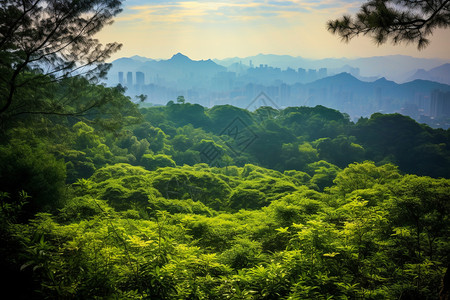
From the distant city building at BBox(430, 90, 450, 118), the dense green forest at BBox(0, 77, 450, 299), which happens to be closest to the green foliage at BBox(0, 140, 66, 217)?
the dense green forest at BBox(0, 77, 450, 299)

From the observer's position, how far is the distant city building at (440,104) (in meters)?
87.4

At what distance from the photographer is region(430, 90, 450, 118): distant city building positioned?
8738 cm

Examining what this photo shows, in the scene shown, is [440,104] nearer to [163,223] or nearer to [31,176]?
[31,176]

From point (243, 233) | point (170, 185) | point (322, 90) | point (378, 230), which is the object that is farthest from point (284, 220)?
point (322, 90)

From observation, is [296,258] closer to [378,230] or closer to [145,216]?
[378,230]

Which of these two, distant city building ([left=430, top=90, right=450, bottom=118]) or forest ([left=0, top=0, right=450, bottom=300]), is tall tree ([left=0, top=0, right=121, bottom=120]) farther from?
distant city building ([left=430, top=90, right=450, bottom=118])

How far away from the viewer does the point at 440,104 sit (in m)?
88.8

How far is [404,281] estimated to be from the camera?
128 inches

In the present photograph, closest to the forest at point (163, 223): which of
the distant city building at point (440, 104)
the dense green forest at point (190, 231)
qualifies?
the dense green forest at point (190, 231)

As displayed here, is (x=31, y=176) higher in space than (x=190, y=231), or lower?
higher

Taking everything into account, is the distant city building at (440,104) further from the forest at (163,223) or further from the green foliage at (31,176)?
the green foliage at (31,176)

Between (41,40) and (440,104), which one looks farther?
(440,104)

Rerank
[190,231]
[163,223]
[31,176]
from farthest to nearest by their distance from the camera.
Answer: [31,176] → [190,231] → [163,223]

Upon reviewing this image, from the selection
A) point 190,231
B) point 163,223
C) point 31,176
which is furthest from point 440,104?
point 163,223
